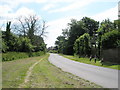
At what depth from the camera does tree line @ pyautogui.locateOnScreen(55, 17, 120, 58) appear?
27.9 metres

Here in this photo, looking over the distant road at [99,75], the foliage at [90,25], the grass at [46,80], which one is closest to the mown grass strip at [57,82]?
the grass at [46,80]

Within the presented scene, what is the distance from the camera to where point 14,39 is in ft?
180

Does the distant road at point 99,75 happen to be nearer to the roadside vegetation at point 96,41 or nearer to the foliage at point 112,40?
the roadside vegetation at point 96,41

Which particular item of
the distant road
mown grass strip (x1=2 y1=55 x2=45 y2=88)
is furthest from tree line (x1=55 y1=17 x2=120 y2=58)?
mown grass strip (x1=2 y1=55 x2=45 y2=88)

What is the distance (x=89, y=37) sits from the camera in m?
46.6

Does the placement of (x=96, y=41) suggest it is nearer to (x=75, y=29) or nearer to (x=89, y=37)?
(x=89, y=37)

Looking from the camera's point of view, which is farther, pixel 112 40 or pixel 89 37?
pixel 89 37

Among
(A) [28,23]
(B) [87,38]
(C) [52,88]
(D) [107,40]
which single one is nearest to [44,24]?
(A) [28,23]

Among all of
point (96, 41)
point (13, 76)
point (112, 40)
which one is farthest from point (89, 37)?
point (13, 76)

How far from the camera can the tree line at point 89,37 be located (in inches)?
1097

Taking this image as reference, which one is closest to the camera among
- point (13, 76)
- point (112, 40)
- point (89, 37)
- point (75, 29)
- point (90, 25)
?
point (13, 76)

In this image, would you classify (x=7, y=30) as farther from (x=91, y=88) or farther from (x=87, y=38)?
(x=91, y=88)

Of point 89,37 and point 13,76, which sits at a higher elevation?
point 89,37

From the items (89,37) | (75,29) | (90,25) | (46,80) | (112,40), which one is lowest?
(46,80)
